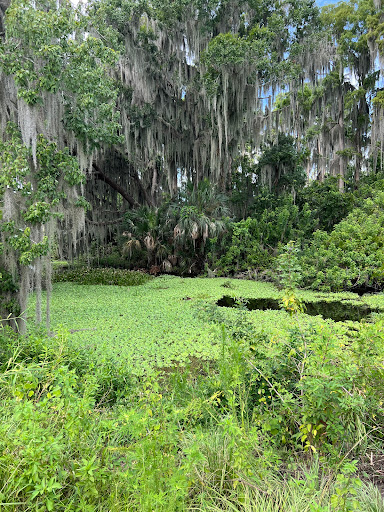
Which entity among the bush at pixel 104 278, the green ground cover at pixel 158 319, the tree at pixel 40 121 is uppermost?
A: the tree at pixel 40 121

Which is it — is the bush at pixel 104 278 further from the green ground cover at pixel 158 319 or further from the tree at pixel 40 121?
the tree at pixel 40 121

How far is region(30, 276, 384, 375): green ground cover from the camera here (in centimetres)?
384

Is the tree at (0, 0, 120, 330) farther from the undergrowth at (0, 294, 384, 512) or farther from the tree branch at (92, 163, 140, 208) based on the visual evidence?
the tree branch at (92, 163, 140, 208)

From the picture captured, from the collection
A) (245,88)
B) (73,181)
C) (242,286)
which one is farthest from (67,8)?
(245,88)

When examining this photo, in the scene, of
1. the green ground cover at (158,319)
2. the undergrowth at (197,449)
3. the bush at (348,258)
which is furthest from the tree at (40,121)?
the bush at (348,258)

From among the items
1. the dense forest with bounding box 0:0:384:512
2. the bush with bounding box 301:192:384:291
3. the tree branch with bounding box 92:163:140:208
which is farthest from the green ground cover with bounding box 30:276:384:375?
the tree branch with bounding box 92:163:140:208

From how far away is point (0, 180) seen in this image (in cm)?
391

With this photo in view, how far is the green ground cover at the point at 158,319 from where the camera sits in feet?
12.6

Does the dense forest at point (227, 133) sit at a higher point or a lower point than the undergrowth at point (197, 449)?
higher

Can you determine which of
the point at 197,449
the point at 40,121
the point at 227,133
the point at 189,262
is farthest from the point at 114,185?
the point at 197,449

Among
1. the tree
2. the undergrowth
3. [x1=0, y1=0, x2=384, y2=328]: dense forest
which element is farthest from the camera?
[x1=0, y1=0, x2=384, y2=328]: dense forest

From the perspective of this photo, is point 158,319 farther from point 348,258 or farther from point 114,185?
point 114,185

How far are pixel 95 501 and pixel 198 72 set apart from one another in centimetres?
1255

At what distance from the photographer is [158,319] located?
18.3ft
